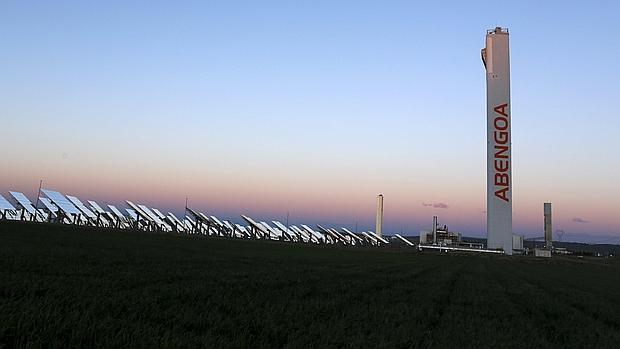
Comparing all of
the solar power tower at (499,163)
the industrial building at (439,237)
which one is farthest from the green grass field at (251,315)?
the industrial building at (439,237)

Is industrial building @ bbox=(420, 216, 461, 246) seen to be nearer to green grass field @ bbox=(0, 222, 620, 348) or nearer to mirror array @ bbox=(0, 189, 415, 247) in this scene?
mirror array @ bbox=(0, 189, 415, 247)

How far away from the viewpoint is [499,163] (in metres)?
→ 81.2

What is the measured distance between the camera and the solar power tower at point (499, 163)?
3187 inches

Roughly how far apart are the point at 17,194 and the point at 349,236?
88.8 metres

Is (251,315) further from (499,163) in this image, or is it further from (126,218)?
(126,218)

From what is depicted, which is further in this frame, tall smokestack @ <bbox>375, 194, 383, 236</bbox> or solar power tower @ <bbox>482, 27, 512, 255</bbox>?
tall smokestack @ <bbox>375, 194, 383, 236</bbox>

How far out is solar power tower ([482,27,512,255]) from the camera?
266ft

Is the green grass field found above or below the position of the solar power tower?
below

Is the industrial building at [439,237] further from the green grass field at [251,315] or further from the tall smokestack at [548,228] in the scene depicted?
the green grass field at [251,315]

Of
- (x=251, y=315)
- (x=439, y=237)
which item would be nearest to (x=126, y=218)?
(x=439, y=237)

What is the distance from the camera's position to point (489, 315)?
40.9ft

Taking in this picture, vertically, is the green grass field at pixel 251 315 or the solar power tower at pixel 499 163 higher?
the solar power tower at pixel 499 163

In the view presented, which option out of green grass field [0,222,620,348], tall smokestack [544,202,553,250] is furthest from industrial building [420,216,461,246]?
green grass field [0,222,620,348]

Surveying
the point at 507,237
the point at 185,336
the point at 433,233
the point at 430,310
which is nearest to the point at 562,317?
the point at 430,310
